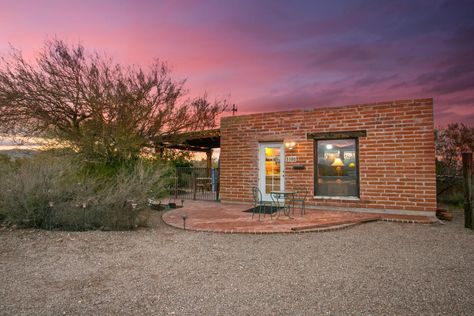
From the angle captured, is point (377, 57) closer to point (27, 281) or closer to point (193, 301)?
point (193, 301)

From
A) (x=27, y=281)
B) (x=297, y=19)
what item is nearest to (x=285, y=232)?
(x=27, y=281)

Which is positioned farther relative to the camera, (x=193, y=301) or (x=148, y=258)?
(x=148, y=258)

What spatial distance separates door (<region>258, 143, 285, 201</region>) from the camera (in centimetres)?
957

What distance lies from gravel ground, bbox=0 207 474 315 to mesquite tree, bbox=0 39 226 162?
4222mm

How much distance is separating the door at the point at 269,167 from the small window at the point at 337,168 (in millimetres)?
1287

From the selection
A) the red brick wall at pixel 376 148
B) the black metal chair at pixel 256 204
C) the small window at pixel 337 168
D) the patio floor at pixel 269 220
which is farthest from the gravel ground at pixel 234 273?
the small window at pixel 337 168

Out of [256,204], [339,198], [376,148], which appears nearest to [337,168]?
[339,198]

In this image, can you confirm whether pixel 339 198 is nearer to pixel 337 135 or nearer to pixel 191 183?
pixel 337 135

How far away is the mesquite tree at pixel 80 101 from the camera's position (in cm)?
861

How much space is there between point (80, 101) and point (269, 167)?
6640 millimetres

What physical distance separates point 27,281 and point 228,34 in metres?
9.90

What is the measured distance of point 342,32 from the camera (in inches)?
401

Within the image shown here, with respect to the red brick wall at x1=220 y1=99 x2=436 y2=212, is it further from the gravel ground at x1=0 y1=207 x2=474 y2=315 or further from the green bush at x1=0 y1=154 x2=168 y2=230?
the green bush at x1=0 y1=154 x2=168 y2=230

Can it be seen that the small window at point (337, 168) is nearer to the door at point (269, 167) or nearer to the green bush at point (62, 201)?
the door at point (269, 167)
